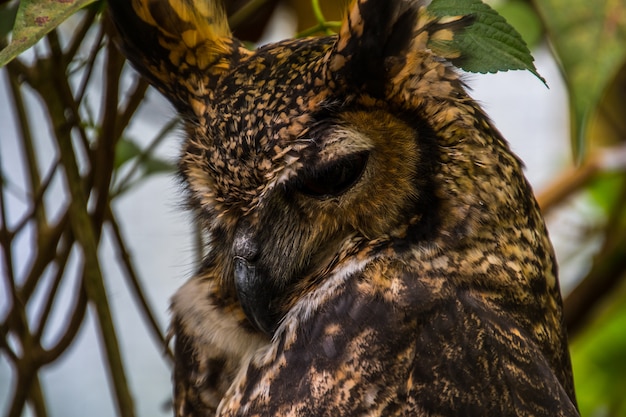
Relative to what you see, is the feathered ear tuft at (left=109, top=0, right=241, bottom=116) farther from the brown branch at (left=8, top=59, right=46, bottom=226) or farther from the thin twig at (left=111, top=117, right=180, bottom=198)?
the brown branch at (left=8, top=59, right=46, bottom=226)

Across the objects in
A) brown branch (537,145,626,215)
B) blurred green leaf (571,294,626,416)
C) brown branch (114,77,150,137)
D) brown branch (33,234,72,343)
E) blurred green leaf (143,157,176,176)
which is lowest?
blurred green leaf (571,294,626,416)

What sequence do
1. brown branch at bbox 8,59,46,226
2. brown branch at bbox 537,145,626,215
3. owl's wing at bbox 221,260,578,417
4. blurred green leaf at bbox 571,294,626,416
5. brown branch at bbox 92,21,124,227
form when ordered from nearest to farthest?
owl's wing at bbox 221,260,578,417
brown branch at bbox 92,21,124,227
brown branch at bbox 8,59,46,226
brown branch at bbox 537,145,626,215
blurred green leaf at bbox 571,294,626,416

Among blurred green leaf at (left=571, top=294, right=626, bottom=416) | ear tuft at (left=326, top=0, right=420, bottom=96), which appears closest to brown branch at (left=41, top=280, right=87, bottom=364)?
ear tuft at (left=326, top=0, right=420, bottom=96)

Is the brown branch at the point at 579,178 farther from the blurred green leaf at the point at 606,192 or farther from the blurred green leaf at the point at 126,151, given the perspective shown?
the blurred green leaf at the point at 126,151

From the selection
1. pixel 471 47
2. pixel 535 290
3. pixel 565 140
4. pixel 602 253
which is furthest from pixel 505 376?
pixel 565 140

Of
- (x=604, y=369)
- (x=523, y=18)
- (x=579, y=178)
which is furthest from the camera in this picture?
(x=604, y=369)

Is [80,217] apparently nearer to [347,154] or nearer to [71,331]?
[71,331]

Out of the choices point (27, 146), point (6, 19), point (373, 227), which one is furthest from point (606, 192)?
point (6, 19)
